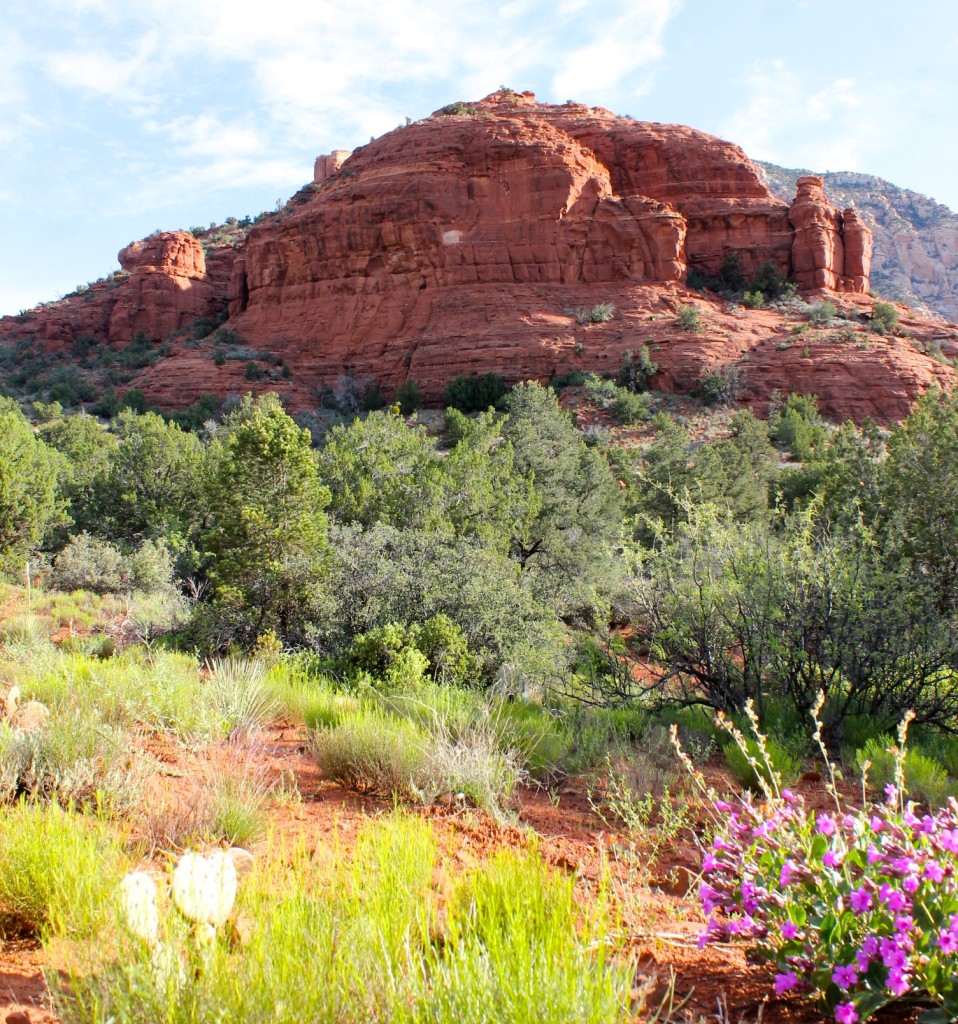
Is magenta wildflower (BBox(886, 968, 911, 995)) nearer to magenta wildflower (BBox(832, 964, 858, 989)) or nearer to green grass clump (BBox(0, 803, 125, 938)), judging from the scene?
magenta wildflower (BBox(832, 964, 858, 989))

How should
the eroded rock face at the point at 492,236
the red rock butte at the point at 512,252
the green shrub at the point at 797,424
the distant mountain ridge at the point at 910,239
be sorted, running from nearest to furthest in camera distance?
1. the green shrub at the point at 797,424
2. the red rock butte at the point at 512,252
3. the eroded rock face at the point at 492,236
4. the distant mountain ridge at the point at 910,239

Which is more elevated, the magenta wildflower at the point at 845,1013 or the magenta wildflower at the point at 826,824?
the magenta wildflower at the point at 826,824

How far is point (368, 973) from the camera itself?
164 centimetres

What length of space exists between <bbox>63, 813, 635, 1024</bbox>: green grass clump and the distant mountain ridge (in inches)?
4197

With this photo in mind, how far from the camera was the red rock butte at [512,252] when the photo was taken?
4300 centimetres

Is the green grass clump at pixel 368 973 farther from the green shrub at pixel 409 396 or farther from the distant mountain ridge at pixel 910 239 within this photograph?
the distant mountain ridge at pixel 910 239

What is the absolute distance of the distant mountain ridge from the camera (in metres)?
96.5

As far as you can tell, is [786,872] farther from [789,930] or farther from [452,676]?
[452,676]

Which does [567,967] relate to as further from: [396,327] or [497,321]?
[396,327]

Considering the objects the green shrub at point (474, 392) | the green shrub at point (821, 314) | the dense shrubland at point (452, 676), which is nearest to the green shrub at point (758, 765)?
the dense shrubland at point (452, 676)

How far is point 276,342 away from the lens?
161 ft

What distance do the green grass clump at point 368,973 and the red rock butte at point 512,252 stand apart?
39573 mm

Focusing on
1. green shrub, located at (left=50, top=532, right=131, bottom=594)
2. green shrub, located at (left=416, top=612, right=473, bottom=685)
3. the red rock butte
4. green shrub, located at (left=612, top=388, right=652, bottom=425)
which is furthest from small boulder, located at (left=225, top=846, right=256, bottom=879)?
the red rock butte

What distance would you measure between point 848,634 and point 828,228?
48.8 metres
